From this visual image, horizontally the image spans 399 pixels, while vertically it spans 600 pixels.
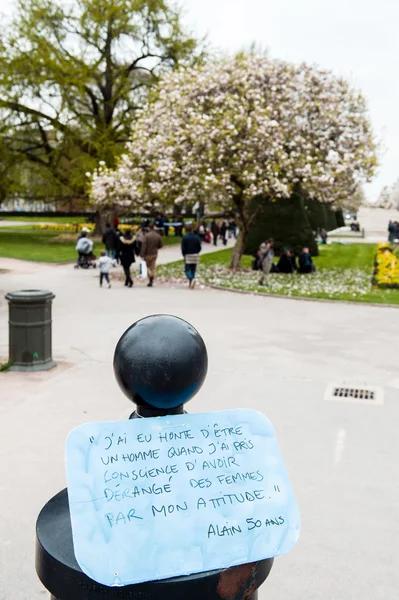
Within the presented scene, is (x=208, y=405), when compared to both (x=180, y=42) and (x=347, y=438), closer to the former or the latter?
(x=347, y=438)

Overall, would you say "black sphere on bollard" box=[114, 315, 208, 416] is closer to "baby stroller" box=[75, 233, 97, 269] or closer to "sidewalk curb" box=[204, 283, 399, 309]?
"sidewalk curb" box=[204, 283, 399, 309]

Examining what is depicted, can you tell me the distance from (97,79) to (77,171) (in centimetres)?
620

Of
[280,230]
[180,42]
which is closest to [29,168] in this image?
[180,42]

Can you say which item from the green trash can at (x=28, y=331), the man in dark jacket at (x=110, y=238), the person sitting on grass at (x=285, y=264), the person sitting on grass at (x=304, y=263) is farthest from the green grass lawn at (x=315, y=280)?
the green trash can at (x=28, y=331)

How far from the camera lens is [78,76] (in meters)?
34.4

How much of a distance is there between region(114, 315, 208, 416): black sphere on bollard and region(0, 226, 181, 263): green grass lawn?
23.8m

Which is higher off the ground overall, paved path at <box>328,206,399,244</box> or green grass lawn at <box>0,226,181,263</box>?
→ paved path at <box>328,206,399,244</box>

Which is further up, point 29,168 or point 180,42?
point 180,42

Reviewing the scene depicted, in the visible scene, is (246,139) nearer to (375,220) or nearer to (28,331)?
(28,331)

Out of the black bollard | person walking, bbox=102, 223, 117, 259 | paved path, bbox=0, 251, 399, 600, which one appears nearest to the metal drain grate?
paved path, bbox=0, 251, 399, 600

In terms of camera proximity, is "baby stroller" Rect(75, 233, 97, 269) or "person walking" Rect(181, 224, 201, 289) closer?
"person walking" Rect(181, 224, 201, 289)

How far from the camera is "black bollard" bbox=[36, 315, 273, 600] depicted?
1729 millimetres

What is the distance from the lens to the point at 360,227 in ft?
195

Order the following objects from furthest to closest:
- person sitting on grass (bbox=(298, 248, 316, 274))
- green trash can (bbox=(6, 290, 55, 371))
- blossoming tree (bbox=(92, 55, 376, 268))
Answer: person sitting on grass (bbox=(298, 248, 316, 274))
blossoming tree (bbox=(92, 55, 376, 268))
green trash can (bbox=(6, 290, 55, 371))
